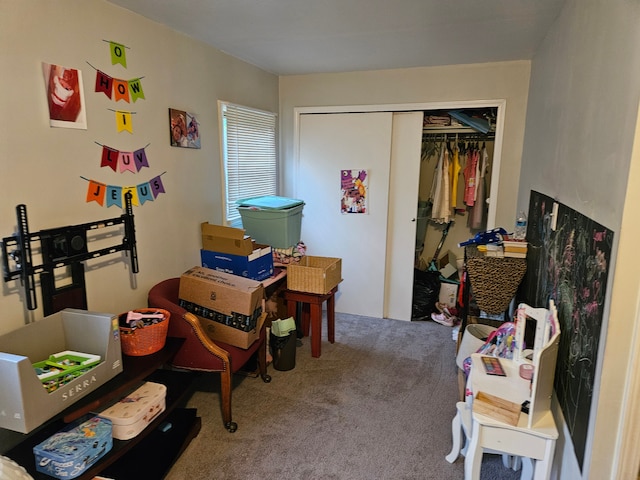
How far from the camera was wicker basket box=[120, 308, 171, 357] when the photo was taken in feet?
6.79

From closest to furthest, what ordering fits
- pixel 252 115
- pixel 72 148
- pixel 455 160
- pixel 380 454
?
1. pixel 72 148
2. pixel 380 454
3. pixel 252 115
4. pixel 455 160

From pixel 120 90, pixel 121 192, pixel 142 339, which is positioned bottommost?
pixel 142 339

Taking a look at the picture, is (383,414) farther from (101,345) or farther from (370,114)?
(370,114)

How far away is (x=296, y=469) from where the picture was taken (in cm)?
212

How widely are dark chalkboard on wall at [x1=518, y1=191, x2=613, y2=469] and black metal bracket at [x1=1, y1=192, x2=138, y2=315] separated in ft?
7.18

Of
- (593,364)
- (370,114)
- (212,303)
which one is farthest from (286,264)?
(593,364)

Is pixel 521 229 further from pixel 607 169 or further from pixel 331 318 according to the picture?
pixel 607 169

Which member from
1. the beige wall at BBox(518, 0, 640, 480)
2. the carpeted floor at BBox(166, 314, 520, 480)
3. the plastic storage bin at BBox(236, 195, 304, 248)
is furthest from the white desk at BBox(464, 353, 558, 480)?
the plastic storage bin at BBox(236, 195, 304, 248)

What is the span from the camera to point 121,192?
7.88 ft

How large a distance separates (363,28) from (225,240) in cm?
168

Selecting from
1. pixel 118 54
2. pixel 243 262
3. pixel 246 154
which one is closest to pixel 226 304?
pixel 243 262

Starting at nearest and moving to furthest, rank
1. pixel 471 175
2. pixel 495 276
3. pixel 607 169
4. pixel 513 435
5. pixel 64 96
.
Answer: pixel 607 169 < pixel 513 435 < pixel 64 96 < pixel 495 276 < pixel 471 175

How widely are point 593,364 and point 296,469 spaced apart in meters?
1.48

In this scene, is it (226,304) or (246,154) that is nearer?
(226,304)
